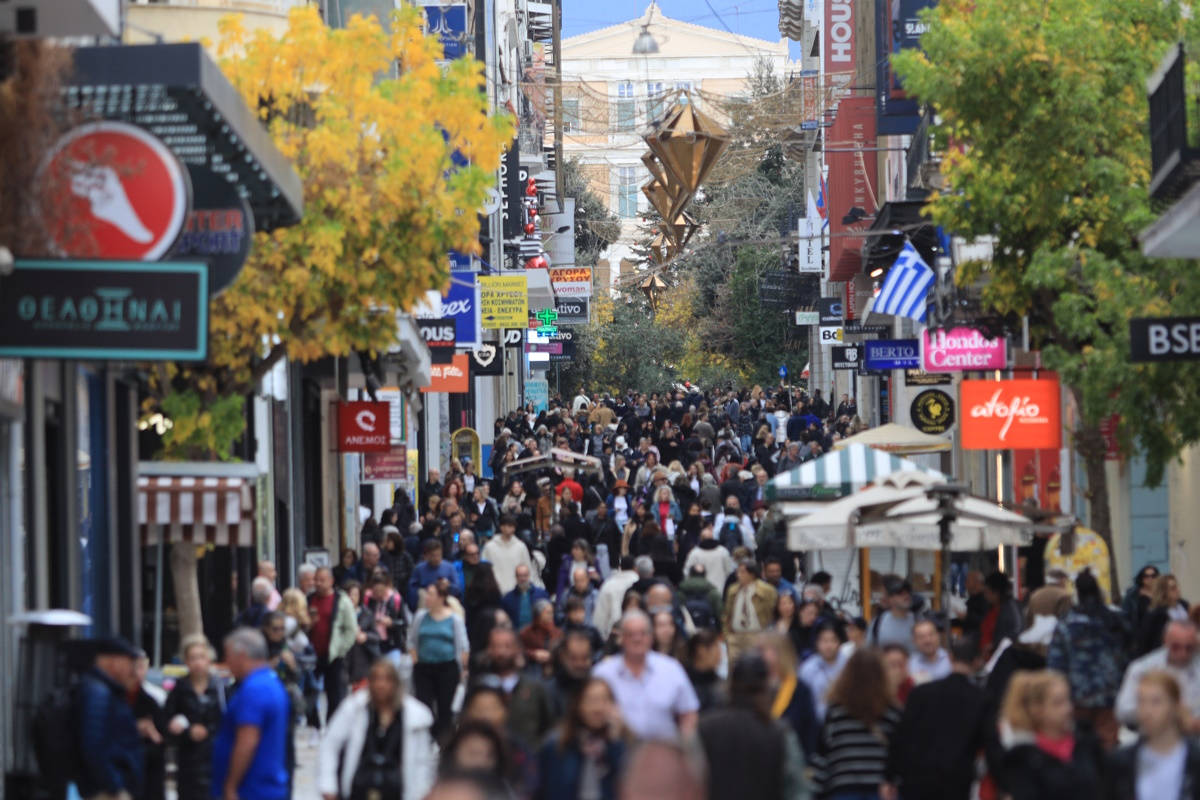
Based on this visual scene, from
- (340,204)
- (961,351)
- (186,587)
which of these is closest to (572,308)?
(961,351)

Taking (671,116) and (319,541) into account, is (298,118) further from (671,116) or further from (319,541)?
(671,116)

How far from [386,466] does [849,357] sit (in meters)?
21.0

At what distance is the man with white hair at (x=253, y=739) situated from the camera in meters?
10.1

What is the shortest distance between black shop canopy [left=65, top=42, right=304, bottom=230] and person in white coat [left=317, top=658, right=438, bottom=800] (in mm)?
3347

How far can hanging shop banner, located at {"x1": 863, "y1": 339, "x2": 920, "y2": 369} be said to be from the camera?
93.9 ft

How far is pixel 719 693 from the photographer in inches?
415

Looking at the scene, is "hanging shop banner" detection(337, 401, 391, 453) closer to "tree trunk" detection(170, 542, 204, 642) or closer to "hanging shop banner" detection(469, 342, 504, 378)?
"tree trunk" detection(170, 542, 204, 642)

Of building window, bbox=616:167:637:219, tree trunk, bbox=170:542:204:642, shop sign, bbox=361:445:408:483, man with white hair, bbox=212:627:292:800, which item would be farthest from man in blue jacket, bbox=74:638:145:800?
building window, bbox=616:167:637:219

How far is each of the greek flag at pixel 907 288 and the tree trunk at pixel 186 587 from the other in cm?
1525

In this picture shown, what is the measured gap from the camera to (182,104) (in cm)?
1103

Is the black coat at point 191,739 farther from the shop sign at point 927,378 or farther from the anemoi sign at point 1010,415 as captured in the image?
the shop sign at point 927,378

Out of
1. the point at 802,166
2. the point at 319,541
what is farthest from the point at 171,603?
the point at 802,166

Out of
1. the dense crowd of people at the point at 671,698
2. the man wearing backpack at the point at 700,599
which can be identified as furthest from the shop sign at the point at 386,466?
the man wearing backpack at the point at 700,599

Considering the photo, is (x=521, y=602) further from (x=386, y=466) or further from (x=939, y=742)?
(x=386, y=466)
